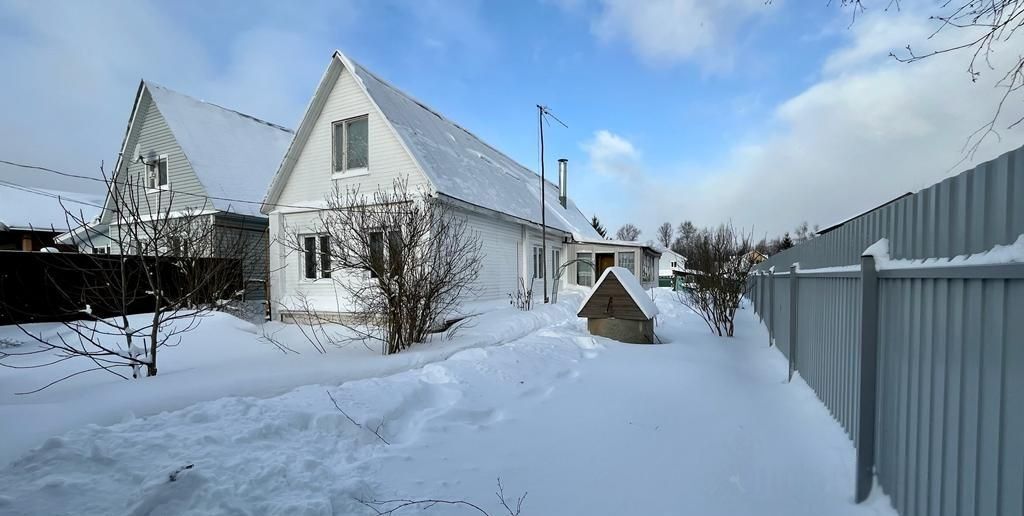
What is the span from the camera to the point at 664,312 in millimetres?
13570

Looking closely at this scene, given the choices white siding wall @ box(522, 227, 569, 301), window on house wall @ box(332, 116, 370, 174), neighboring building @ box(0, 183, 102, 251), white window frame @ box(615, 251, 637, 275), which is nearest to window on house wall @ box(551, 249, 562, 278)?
white siding wall @ box(522, 227, 569, 301)

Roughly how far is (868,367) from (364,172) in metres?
11.3

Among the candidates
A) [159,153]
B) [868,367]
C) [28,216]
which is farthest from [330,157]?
[28,216]

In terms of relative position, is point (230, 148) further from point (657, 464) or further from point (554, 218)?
point (657, 464)

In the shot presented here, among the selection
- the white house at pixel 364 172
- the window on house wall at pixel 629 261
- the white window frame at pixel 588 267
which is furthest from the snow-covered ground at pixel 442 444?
the window on house wall at pixel 629 261

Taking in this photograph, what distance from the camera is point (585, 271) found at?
2047cm

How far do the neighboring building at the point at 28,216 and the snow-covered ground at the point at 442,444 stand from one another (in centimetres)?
2241

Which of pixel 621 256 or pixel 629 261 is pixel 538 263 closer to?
pixel 621 256

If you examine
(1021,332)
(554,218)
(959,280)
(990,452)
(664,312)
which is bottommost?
(664,312)

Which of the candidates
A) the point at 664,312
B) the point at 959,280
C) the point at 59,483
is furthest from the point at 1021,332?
the point at 664,312

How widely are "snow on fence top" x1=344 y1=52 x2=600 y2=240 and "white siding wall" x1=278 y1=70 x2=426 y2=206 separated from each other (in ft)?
1.24

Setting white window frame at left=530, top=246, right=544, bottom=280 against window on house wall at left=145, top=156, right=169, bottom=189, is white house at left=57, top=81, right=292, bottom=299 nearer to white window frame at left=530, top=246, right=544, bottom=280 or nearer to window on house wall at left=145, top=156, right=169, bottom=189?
window on house wall at left=145, top=156, right=169, bottom=189

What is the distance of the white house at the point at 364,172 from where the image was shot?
440 inches

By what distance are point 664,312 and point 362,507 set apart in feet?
40.9
